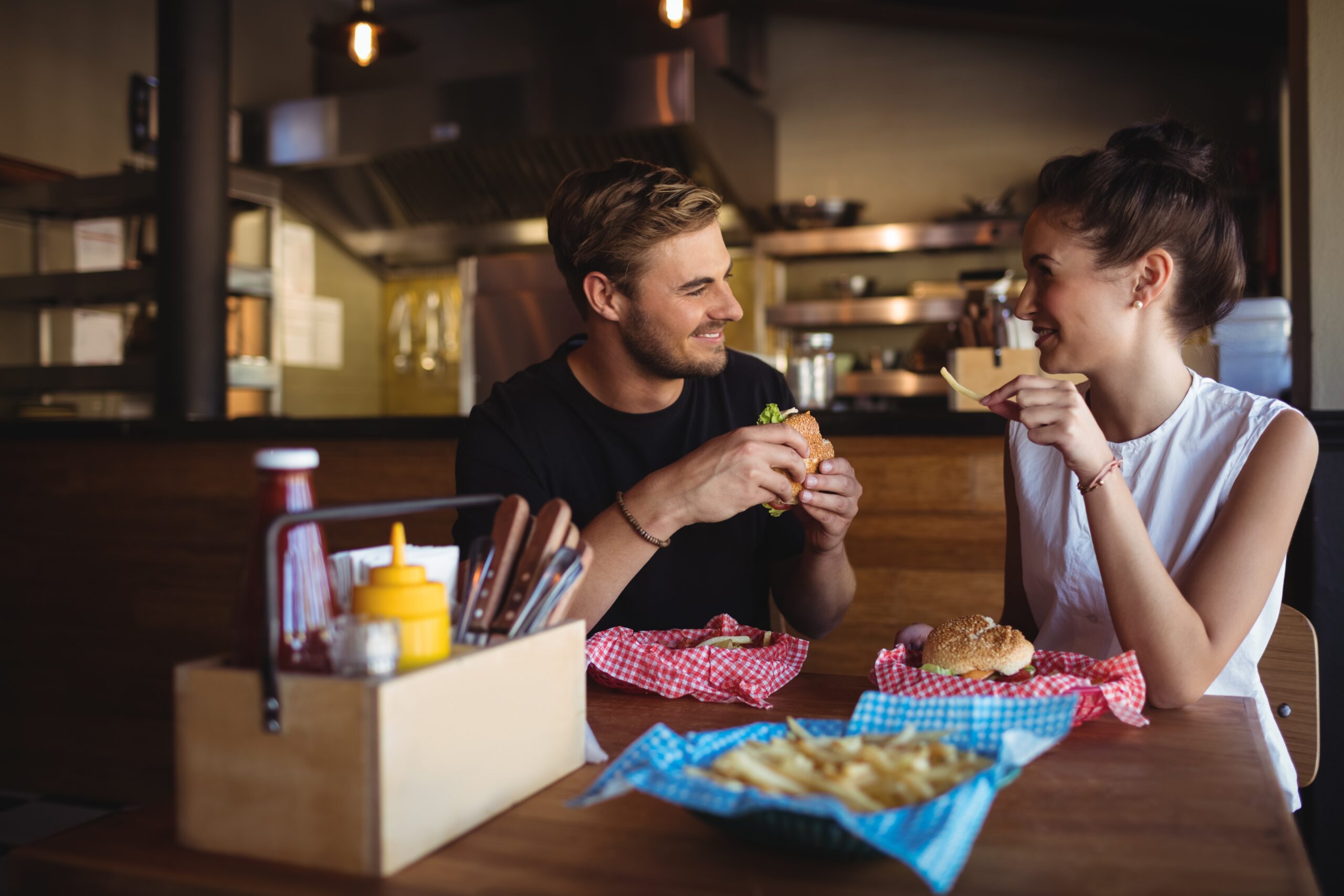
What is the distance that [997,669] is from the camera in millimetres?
1156

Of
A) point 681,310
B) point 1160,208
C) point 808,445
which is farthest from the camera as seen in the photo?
point 681,310

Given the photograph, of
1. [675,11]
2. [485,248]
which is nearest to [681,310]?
[675,11]

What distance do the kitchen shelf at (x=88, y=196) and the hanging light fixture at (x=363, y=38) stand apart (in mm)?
850

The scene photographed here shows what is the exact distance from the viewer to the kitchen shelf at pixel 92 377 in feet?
16.2

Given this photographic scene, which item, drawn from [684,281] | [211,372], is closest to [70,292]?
[211,372]

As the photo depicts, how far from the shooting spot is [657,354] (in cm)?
184

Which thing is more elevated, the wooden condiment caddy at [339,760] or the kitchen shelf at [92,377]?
the kitchen shelf at [92,377]

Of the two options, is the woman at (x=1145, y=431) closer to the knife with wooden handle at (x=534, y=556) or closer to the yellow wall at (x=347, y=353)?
the knife with wooden handle at (x=534, y=556)

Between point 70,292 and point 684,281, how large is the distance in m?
4.22

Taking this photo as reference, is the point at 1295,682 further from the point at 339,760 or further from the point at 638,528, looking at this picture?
the point at 339,760

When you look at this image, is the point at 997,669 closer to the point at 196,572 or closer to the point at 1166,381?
the point at 1166,381

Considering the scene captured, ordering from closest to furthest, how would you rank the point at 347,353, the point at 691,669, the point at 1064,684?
1. the point at 1064,684
2. the point at 691,669
3. the point at 347,353

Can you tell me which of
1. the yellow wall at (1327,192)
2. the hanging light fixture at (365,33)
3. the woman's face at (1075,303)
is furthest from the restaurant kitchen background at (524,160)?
the woman's face at (1075,303)

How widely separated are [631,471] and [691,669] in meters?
0.70
